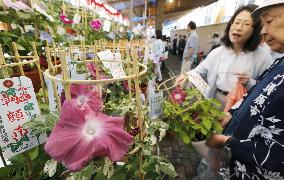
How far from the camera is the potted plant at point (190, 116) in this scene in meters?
1.02

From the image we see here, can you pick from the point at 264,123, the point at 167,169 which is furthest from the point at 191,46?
the point at 167,169

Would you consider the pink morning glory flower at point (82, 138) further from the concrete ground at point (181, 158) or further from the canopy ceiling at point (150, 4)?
the canopy ceiling at point (150, 4)

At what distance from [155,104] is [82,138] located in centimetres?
53

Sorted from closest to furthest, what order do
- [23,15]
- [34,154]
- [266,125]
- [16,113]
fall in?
1. [16,113]
2. [34,154]
3. [266,125]
4. [23,15]

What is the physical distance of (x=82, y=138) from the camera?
0.48 m

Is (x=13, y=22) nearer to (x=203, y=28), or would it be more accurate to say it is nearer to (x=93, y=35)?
(x=93, y=35)

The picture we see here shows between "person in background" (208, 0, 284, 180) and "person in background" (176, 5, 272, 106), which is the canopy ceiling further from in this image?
"person in background" (208, 0, 284, 180)

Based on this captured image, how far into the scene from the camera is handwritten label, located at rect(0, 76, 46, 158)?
60cm

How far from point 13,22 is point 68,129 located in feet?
4.34

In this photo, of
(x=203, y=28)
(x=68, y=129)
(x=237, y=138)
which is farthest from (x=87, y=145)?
(x=203, y=28)

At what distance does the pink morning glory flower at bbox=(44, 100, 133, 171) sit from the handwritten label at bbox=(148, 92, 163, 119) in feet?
1.43

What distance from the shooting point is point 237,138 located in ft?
3.26

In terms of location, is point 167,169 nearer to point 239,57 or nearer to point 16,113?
point 16,113

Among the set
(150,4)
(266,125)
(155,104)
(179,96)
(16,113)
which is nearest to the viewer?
(16,113)
